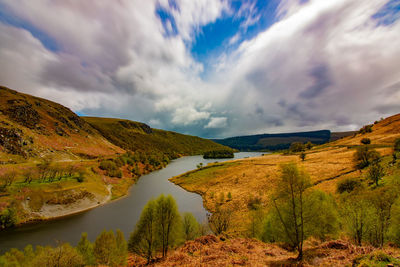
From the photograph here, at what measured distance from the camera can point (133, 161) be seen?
434 ft

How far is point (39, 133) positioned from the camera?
12262 centimetres

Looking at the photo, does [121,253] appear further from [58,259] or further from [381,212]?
[381,212]

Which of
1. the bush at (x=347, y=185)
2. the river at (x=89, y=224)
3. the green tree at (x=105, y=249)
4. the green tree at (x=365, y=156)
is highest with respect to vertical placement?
the green tree at (x=365, y=156)

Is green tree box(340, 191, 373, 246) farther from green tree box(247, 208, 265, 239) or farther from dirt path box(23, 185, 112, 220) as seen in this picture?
dirt path box(23, 185, 112, 220)

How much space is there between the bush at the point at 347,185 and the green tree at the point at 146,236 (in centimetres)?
4250

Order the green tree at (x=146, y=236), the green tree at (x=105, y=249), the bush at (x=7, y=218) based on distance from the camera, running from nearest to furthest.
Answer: the green tree at (x=105, y=249) < the green tree at (x=146, y=236) < the bush at (x=7, y=218)

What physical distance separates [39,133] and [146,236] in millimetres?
148312

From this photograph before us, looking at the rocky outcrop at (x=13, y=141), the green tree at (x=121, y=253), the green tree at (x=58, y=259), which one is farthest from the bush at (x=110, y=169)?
the green tree at (x=58, y=259)

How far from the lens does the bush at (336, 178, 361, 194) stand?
35.8 meters

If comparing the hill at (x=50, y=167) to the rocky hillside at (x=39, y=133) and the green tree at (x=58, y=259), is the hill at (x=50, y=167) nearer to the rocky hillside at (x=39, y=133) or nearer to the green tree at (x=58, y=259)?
the rocky hillside at (x=39, y=133)

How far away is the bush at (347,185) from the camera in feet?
118

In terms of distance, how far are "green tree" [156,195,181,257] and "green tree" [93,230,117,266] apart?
785 cm

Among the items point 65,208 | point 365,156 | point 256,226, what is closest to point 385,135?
point 365,156

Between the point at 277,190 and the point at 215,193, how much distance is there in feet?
173
